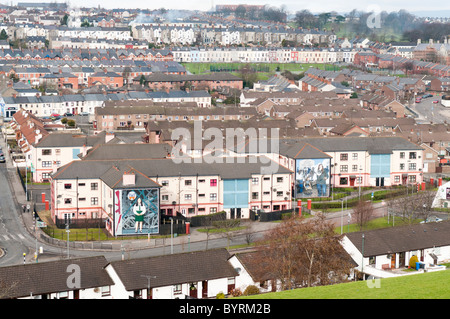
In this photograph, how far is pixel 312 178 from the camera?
24500 mm

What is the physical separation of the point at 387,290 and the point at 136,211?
1171 cm

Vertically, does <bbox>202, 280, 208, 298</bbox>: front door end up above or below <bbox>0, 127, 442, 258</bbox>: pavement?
above

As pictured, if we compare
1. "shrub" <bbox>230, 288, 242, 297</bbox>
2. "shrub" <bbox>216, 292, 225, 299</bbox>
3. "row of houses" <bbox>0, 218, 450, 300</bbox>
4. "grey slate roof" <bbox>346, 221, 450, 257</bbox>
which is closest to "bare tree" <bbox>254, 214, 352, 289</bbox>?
"row of houses" <bbox>0, 218, 450, 300</bbox>

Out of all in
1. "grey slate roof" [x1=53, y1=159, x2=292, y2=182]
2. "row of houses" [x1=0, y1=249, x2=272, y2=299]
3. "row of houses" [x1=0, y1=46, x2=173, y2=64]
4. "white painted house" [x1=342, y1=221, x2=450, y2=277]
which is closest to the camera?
"row of houses" [x1=0, y1=249, x2=272, y2=299]

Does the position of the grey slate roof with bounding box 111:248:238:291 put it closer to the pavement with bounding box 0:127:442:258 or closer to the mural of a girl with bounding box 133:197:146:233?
the pavement with bounding box 0:127:442:258

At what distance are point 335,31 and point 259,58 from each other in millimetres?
25619

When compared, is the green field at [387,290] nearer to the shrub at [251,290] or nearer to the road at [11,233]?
the shrub at [251,290]

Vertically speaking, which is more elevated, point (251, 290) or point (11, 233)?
point (251, 290)

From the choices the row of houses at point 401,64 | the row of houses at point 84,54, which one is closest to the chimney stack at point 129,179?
the row of houses at point 84,54

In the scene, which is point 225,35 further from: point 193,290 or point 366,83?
point 193,290

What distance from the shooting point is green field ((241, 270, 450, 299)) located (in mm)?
8641

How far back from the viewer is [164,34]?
268 feet

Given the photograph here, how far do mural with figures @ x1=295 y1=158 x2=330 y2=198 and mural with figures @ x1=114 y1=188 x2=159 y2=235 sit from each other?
5.79 metres

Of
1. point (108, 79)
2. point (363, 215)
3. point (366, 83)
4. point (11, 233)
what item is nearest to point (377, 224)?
point (363, 215)
